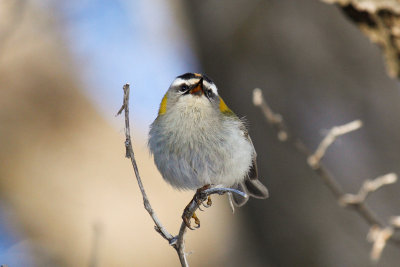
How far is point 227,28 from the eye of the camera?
446 cm

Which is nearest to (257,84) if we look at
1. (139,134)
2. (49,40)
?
(139,134)

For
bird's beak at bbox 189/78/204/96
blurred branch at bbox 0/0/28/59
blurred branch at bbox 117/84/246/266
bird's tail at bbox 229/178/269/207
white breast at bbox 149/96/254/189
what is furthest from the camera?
blurred branch at bbox 0/0/28/59

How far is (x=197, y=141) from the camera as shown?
318 cm

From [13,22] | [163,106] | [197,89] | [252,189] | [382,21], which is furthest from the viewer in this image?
[13,22]

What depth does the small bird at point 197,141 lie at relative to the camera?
→ 10.4ft

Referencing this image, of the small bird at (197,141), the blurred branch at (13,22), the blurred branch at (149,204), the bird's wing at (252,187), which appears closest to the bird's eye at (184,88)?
the small bird at (197,141)

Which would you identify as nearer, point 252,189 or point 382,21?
point 382,21

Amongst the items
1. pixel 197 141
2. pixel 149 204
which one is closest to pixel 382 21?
pixel 149 204

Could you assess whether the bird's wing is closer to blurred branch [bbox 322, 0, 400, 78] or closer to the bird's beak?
the bird's beak

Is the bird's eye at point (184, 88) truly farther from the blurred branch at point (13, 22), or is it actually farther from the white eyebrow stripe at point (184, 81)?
the blurred branch at point (13, 22)

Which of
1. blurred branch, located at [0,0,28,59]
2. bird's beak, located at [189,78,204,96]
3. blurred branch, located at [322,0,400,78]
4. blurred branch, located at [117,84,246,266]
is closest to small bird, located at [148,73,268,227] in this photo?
bird's beak, located at [189,78,204,96]

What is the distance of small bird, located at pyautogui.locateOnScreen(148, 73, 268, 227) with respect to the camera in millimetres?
3168

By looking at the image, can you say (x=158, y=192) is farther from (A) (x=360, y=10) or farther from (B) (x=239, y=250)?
(A) (x=360, y=10)

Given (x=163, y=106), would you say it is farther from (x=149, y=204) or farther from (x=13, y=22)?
(x=149, y=204)
